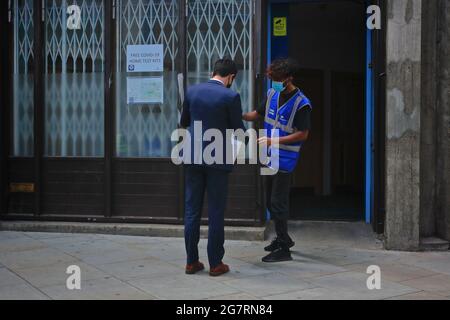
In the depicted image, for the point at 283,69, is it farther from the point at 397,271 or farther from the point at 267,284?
the point at 397,271

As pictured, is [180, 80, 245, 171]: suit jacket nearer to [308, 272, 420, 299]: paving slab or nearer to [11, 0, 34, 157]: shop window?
[308, 272, 420, 299]: paving slab

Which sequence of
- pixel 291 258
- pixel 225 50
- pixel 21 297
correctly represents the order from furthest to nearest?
pixel 225 50 < pixel 291 258 < pixel 21 297

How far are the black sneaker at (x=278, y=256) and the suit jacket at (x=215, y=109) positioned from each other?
1.17 m

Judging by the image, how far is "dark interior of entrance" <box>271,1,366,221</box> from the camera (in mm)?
10375

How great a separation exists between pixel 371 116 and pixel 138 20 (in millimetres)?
3109

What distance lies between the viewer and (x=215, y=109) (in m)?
5.26

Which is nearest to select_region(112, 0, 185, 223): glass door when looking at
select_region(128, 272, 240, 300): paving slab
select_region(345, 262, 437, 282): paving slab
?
select_region(128, 272, 240, 300): paving slab

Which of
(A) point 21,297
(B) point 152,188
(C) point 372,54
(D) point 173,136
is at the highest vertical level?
(C) point 372,54

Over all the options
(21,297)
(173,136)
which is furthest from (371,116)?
(21,297)

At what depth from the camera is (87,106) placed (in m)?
7.64

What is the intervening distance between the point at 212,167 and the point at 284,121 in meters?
0.97

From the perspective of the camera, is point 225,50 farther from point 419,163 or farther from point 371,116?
point 419,163

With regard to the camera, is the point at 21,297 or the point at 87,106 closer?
the point at 21,297

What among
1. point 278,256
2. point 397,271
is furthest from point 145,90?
point 397,271
